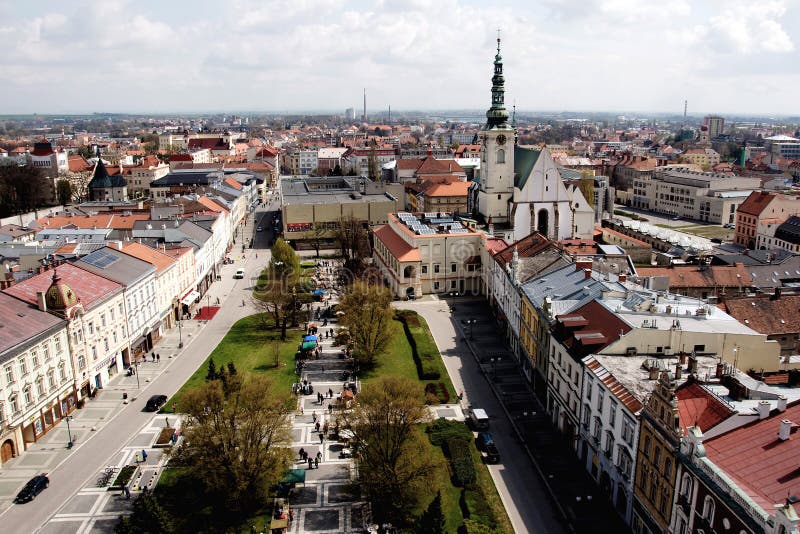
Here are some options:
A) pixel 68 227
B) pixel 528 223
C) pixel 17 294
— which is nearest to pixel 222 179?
pixel 68 227

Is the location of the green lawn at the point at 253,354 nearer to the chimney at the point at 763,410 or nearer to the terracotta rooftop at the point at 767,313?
the chimney at the point at 763,410

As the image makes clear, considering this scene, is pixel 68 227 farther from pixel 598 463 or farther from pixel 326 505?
pixel 598 463

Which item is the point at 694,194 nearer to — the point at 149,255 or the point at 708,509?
the point at 149,255

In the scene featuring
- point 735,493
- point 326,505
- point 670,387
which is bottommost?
point 326,505

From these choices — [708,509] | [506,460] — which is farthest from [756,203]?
[708,509]

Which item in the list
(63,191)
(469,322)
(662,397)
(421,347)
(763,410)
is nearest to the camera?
(763,410)

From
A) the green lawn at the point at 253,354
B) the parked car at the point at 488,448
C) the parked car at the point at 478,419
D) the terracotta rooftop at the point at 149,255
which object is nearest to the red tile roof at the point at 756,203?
the parked car at the point at 478,419

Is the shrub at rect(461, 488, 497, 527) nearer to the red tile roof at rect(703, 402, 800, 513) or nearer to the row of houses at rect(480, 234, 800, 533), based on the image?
the row of houses at rect(480, 234, 800, 533)
